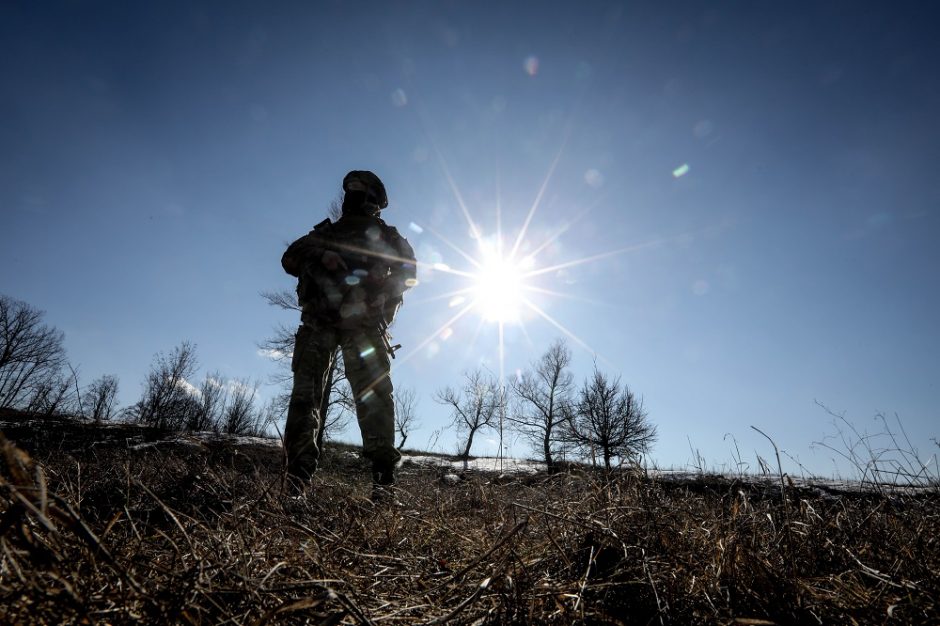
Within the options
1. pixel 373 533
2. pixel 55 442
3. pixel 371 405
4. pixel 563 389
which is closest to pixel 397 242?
pixel 371 405

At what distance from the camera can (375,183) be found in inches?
170

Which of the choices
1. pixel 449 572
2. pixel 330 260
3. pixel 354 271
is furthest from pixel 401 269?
pixel 449 572

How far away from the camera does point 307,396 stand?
10.3ft

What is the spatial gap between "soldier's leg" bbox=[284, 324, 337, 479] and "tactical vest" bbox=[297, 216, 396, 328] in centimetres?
20

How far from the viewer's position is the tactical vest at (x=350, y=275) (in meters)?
3.56

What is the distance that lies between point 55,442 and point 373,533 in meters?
7.64

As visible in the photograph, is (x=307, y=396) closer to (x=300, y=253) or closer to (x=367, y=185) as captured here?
(x=300, y=253)

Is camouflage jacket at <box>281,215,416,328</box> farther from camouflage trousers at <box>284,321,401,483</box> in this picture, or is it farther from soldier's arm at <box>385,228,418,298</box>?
camouflage trousers at <box>284,321,401,483</box>

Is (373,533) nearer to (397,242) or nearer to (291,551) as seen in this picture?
(291,551)

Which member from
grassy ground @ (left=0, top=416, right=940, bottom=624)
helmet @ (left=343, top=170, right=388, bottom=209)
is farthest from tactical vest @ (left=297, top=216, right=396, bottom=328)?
grassy ground @ (left=0, top=416, right=940, bottom=624)

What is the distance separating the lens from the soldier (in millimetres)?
3070

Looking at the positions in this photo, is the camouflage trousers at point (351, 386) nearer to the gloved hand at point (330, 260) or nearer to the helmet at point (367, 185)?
the gloved hand at point (330, 260)

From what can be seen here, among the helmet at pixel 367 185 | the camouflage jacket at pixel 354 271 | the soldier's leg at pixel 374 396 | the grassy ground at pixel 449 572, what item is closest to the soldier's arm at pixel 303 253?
the camouflage jacket at pixel 354 271

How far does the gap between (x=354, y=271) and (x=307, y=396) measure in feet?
4.03
